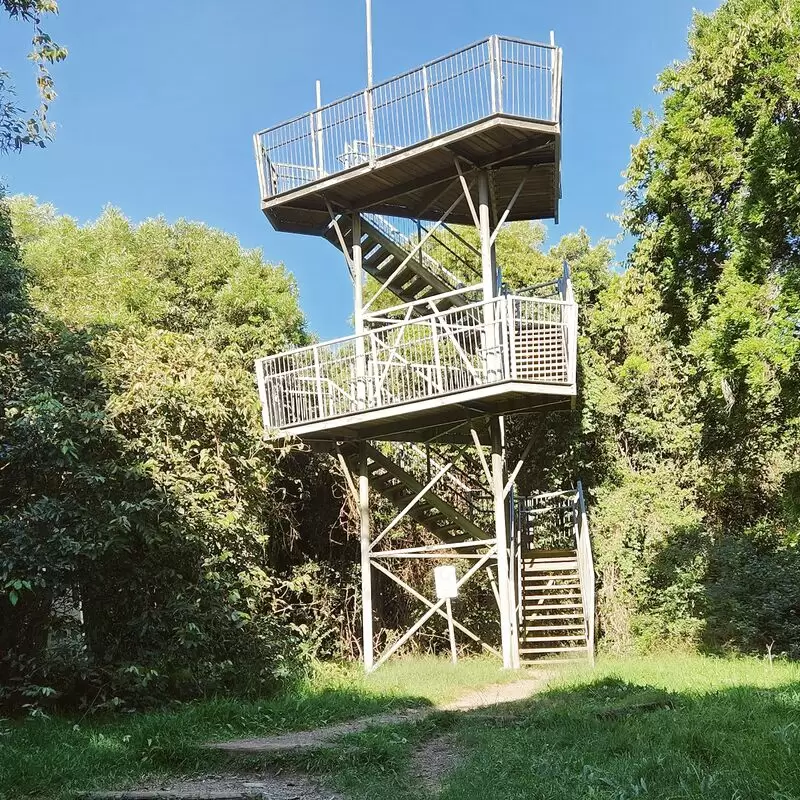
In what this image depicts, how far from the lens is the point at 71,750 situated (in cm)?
694

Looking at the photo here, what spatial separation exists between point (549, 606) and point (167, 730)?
25.8 feet

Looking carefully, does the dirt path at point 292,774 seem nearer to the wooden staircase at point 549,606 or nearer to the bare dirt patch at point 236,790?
the bare dirt patch at point 236,790

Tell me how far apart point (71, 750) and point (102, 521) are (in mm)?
2647

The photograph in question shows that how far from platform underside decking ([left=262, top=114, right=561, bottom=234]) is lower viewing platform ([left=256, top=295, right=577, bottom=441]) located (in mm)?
2145

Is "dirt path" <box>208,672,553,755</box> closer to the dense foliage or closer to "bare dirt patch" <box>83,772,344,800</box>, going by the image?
"bare dirt patch" <box>83,772,344,800</box>

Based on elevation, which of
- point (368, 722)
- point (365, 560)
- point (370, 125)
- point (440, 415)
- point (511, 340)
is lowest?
point (368, 722)

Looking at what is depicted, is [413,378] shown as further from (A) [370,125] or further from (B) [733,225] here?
(B) [733,225]

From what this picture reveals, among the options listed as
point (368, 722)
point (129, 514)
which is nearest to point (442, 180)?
point (129, 514)

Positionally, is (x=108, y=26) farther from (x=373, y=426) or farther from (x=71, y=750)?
(x=71, y=750)

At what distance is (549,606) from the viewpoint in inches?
544

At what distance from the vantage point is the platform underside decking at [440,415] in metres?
11.1

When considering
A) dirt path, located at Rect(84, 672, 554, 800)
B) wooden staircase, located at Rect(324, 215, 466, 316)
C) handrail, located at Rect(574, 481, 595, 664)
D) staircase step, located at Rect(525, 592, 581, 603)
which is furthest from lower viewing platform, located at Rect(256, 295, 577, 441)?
dirt path, located at Rect(84, 672, 554, 800)

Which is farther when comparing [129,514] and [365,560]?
[365,560]

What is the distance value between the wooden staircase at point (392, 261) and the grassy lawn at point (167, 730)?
20.6ft
